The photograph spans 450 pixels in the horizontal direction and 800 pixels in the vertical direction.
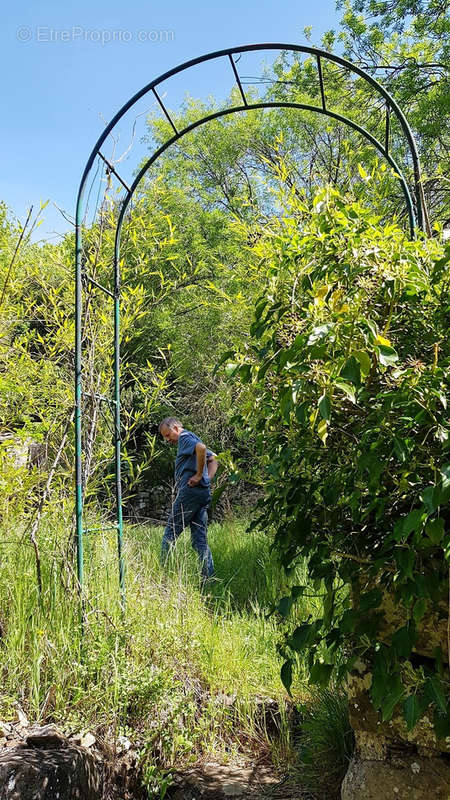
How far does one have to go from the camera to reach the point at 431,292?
1.71 metres

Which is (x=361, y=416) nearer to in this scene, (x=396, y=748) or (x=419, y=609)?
(x=419, y=609)

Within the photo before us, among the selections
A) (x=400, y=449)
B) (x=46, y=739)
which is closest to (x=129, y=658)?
(x=46, y=739)

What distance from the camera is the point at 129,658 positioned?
9.32 feet

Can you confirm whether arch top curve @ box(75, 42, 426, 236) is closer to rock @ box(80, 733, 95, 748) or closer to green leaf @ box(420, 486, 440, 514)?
green leaf @ box(420, 486, 440, 514)

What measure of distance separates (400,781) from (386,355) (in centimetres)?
136

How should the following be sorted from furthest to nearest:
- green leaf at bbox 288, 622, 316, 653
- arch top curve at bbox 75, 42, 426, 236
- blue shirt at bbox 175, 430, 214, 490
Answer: blue shirt at bbox 175, 430, 214, 490, arch top curve at bbox 75, 42, 426, 236, green leaf at bbox 288, 622, 316, 653

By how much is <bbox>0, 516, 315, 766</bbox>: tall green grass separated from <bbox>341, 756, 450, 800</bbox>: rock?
80cm

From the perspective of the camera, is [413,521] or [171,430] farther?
[171,430]

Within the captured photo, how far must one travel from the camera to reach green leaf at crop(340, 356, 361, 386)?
4.62 ft

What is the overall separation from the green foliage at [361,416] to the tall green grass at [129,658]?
103 centimetres

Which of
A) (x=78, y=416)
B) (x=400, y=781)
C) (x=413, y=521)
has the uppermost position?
(x=78, y=416)

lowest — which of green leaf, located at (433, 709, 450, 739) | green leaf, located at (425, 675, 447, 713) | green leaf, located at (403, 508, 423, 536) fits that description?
green leaf, located at (433, 709, 450, 739)

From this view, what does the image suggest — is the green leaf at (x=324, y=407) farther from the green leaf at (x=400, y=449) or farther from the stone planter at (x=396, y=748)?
the stone planter at (x=396, y=748)

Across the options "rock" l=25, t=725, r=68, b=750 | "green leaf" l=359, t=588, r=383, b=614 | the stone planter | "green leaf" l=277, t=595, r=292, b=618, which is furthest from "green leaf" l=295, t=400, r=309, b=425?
"rock" l=25, t=725, r=68, b=750
